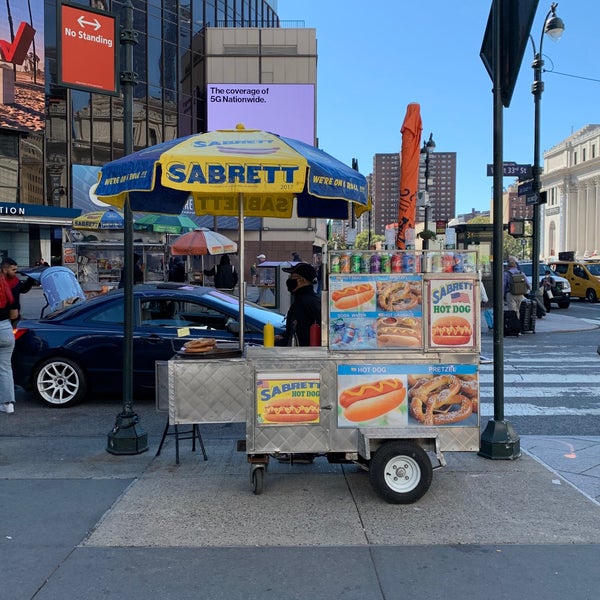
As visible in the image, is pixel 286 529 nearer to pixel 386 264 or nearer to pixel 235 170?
pixel 386 264

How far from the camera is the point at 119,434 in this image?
5988 mm

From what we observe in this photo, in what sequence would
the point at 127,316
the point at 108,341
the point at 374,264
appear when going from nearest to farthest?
the point at 374,264, the point at 127,316, the point at 108,341

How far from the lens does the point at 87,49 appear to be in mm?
5887

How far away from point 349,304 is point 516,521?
1.93 meters

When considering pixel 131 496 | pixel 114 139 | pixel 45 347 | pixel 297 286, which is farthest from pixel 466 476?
pixel 114 139

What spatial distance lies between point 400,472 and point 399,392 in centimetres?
60

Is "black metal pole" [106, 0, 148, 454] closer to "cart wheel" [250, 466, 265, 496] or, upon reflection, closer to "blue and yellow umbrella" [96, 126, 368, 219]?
"blue and yellow umbrella" [96, 126, 368, 219]

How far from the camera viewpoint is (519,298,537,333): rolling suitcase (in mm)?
16266

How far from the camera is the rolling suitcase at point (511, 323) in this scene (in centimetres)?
1548

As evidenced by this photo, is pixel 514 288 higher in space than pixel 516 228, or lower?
lower

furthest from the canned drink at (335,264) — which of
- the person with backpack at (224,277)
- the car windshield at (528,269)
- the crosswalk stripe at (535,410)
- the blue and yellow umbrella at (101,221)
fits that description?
the car windshield at (528,269)

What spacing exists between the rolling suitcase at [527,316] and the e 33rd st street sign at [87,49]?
1280 centimetres

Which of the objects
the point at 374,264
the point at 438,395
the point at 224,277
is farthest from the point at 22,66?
the point at 438,395

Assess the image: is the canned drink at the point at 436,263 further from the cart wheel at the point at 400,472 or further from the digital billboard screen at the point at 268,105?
the digital billboard screen at the point at 268,105
